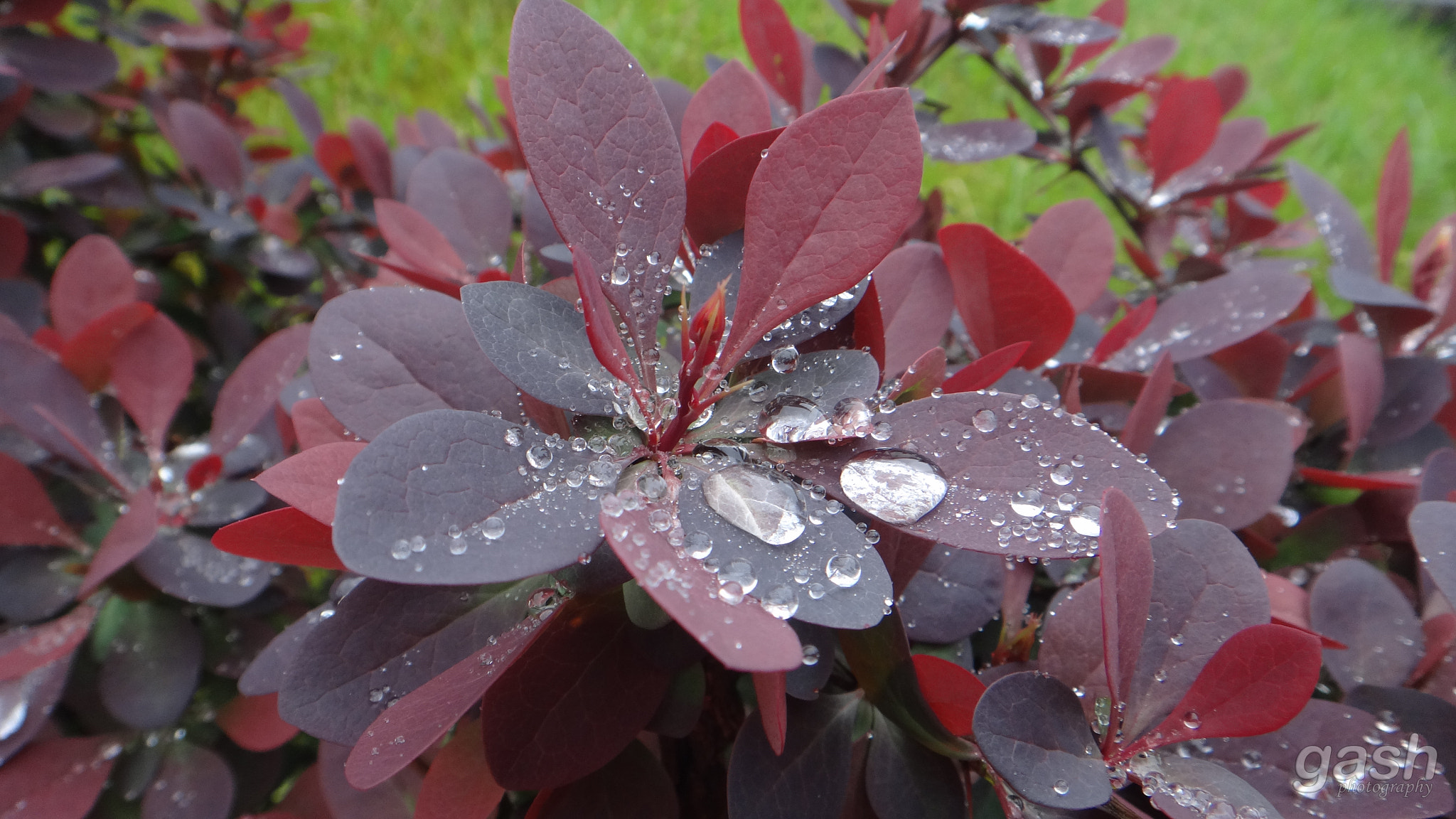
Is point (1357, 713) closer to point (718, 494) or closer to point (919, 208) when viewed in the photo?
point (718, 494)

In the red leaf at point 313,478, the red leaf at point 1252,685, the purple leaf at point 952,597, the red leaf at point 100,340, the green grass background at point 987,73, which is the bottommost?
the green grass background at point 987,73

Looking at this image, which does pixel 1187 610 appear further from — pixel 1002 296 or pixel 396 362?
pixel 396 362

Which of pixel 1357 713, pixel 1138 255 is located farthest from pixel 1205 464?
pixel 1138 255

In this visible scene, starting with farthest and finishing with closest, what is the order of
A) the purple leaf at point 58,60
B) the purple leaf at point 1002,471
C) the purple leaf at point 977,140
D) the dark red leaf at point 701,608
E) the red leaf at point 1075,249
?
1. the purple leaf at point 58,60
2. the purple leaf at point 977,140
3. the red leaf at point 1075,249
4. the purple leaf at point 1002,471
5. the dark red leaf at point 701,608

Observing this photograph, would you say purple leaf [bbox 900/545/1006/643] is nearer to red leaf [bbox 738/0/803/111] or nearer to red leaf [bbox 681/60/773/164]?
red leaf [bbox 681/60/773/164]

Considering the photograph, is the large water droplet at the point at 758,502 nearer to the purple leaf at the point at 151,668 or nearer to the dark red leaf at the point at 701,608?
the dark red leaf at the point at 701,608

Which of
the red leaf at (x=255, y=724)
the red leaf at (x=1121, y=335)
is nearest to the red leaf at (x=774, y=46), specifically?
the red leaf at (x=1121, y=335)
